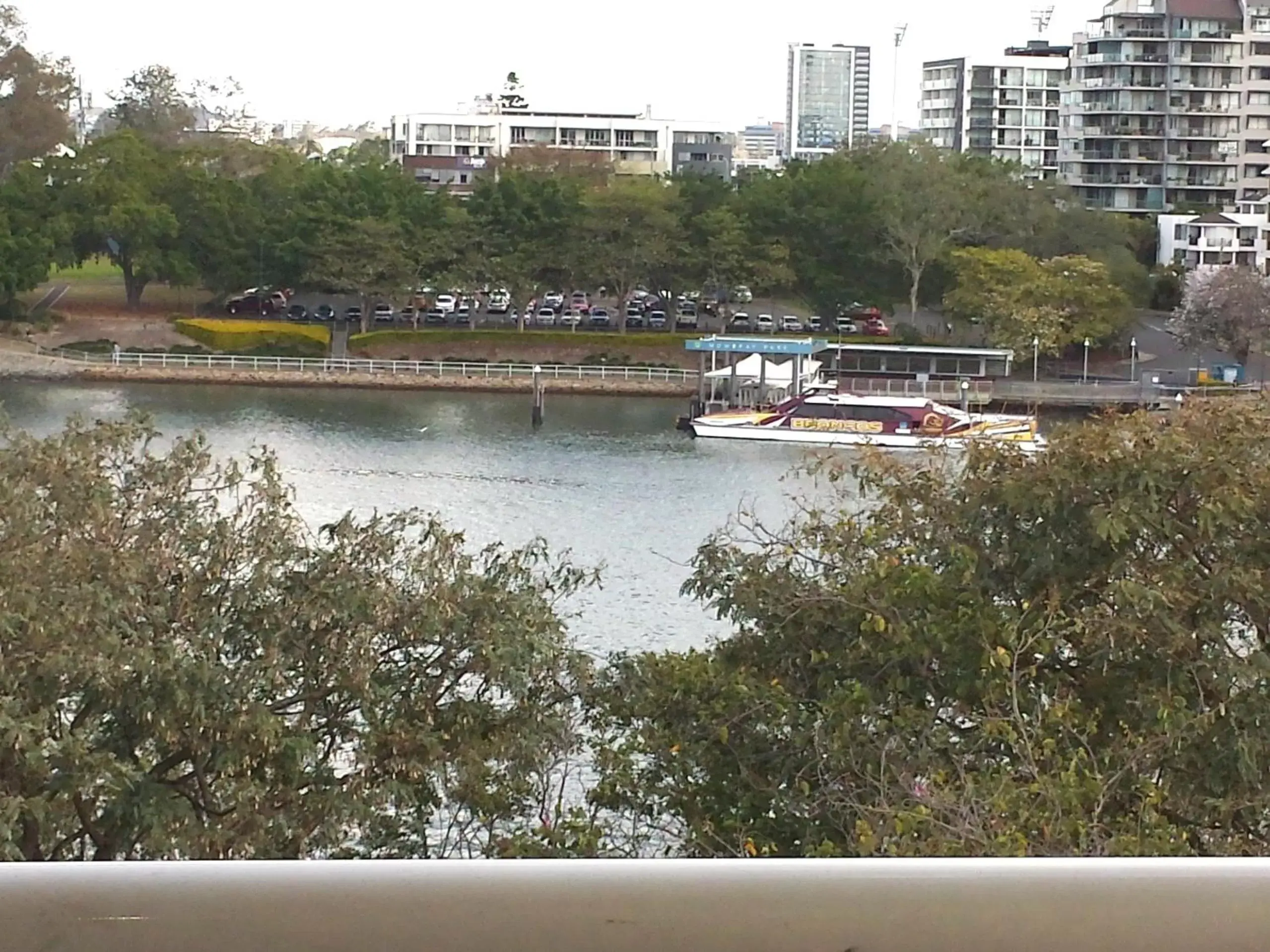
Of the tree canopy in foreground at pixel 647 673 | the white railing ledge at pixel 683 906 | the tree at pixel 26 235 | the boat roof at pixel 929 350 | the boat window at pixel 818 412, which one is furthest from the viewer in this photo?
the tree at pixel 26 235

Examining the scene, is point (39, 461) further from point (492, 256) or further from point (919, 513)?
point (492, 256)

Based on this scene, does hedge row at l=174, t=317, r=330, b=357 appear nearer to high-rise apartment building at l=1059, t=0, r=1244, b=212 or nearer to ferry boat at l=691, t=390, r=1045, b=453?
ferry boat at l=691, t=390, r=1045, b=453

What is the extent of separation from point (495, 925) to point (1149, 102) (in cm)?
2427

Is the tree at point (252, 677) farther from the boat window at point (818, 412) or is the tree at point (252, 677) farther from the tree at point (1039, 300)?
the tree at point (1039, 300)

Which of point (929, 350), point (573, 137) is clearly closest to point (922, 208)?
point (929, 350)

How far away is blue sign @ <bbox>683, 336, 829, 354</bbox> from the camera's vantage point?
14.4 m

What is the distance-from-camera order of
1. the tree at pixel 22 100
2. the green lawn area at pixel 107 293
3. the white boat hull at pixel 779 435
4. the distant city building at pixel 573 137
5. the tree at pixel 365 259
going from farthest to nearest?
the distant city building at pixel 573 137, the tree at pixel 22 100, the green lawn area at pixel 107 293, the tree at pixel 365 259, the white boat hull at pixel 779 435

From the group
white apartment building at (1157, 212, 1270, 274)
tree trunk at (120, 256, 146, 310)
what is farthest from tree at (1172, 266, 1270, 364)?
tree trunk at (120, 256, 146, 310)

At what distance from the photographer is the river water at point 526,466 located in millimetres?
6660

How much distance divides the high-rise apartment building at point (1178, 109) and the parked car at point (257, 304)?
11304mm

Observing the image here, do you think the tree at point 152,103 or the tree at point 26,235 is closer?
the tree at point 26,235

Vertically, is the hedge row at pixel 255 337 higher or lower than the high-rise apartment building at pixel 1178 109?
lower

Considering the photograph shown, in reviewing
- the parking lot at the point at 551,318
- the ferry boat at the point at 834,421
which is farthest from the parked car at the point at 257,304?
the ferry boat at the point at 834,421

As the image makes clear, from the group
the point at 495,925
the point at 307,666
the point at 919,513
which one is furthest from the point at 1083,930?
the point at 919,513
